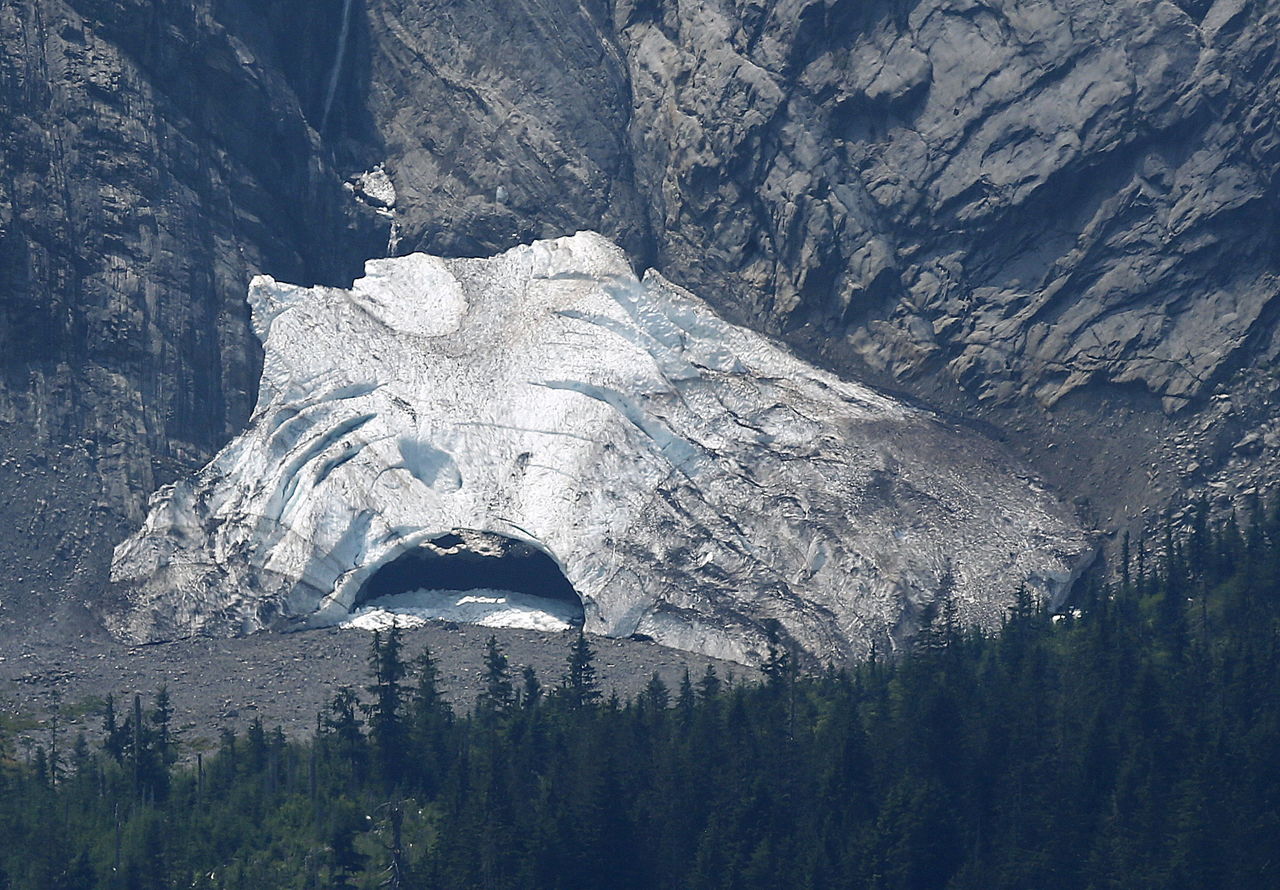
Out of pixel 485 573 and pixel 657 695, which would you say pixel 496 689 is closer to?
pixel 657 695

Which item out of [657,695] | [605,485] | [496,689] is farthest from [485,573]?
[657,695]

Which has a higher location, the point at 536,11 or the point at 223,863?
the point at 536,11

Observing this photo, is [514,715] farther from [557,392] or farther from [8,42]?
[8,42]

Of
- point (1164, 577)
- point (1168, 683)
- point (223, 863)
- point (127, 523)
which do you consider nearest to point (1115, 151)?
point (1164, 577)

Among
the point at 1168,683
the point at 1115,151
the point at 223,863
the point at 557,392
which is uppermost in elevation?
the point at 1115,151

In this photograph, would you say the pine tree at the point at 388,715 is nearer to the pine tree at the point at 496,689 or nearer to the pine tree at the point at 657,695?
the pine tree at the point at 496,689

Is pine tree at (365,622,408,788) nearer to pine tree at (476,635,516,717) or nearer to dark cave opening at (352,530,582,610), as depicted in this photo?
pine tree at (476,635,516,717)

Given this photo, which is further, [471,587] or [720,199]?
[720,199]
